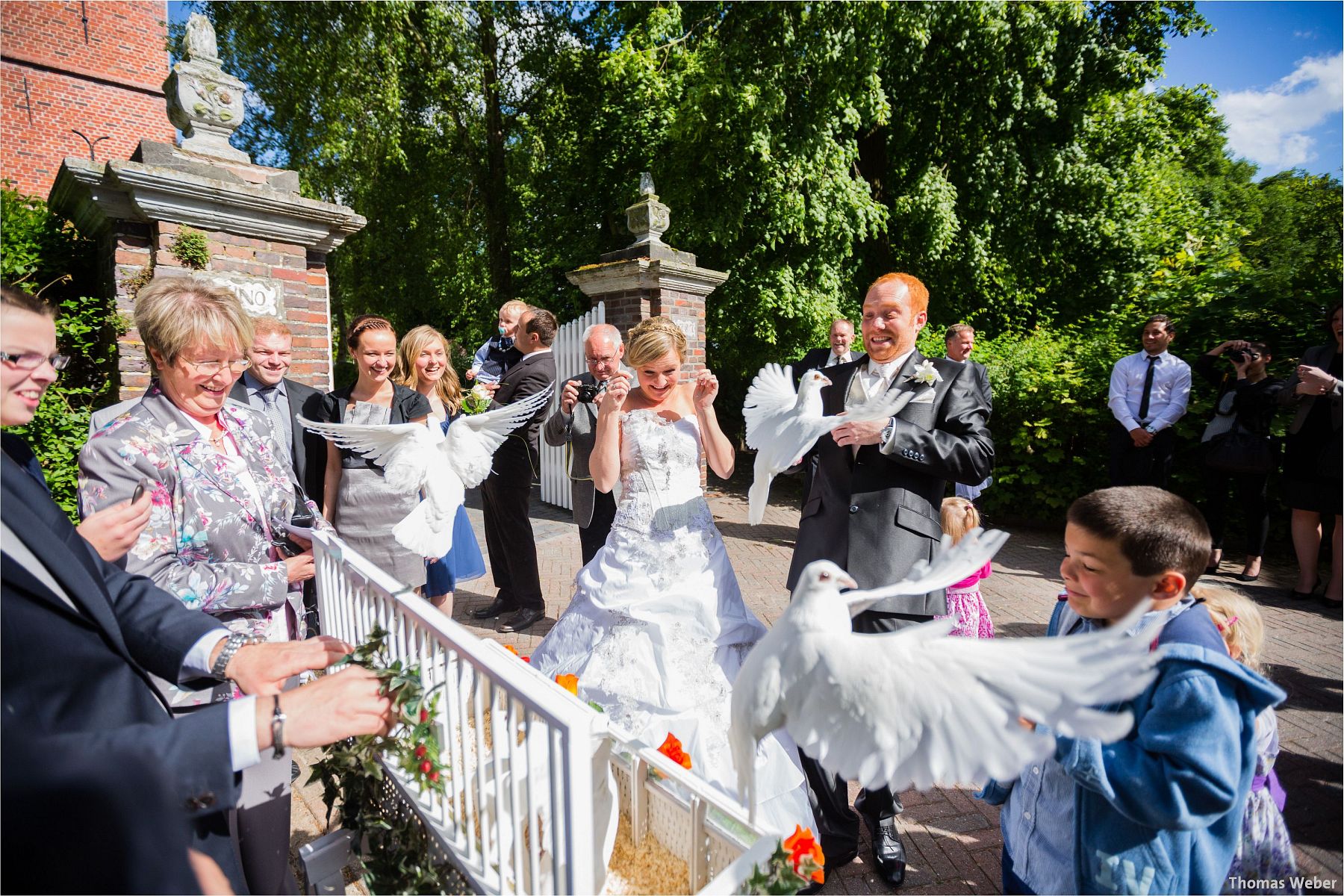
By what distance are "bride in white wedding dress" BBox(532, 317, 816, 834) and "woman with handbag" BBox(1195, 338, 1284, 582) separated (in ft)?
14.7

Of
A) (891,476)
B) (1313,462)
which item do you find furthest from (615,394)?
(1313,462)

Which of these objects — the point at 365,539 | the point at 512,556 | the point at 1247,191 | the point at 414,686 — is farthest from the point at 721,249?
the point at 1247,191

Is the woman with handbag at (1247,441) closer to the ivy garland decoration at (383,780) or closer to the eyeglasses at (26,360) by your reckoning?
the ivy garland decoration at (383,780)

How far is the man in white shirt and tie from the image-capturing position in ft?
17.7

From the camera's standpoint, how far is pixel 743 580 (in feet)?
17.3

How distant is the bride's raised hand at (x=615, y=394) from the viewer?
270 cm

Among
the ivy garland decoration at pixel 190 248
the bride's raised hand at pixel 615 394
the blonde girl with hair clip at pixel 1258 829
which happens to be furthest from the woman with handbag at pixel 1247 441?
the ivy garland decoration at pixel 190 248

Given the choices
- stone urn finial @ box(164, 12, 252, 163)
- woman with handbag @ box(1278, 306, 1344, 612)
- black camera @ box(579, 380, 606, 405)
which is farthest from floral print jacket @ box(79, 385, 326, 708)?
woman with handbag @ box(1278, 306, 1344, 612)

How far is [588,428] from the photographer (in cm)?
391

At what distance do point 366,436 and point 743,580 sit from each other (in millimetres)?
3626

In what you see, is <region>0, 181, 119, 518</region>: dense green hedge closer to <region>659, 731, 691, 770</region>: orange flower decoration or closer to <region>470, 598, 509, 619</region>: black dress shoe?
<region>470, 598, 509, 619</region>: black dress shoe

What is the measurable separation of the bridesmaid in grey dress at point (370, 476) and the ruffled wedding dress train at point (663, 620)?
0.91 meters

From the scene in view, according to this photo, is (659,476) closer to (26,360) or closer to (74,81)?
(26,360)

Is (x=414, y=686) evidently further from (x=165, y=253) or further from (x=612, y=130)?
(x=612, y=130)
